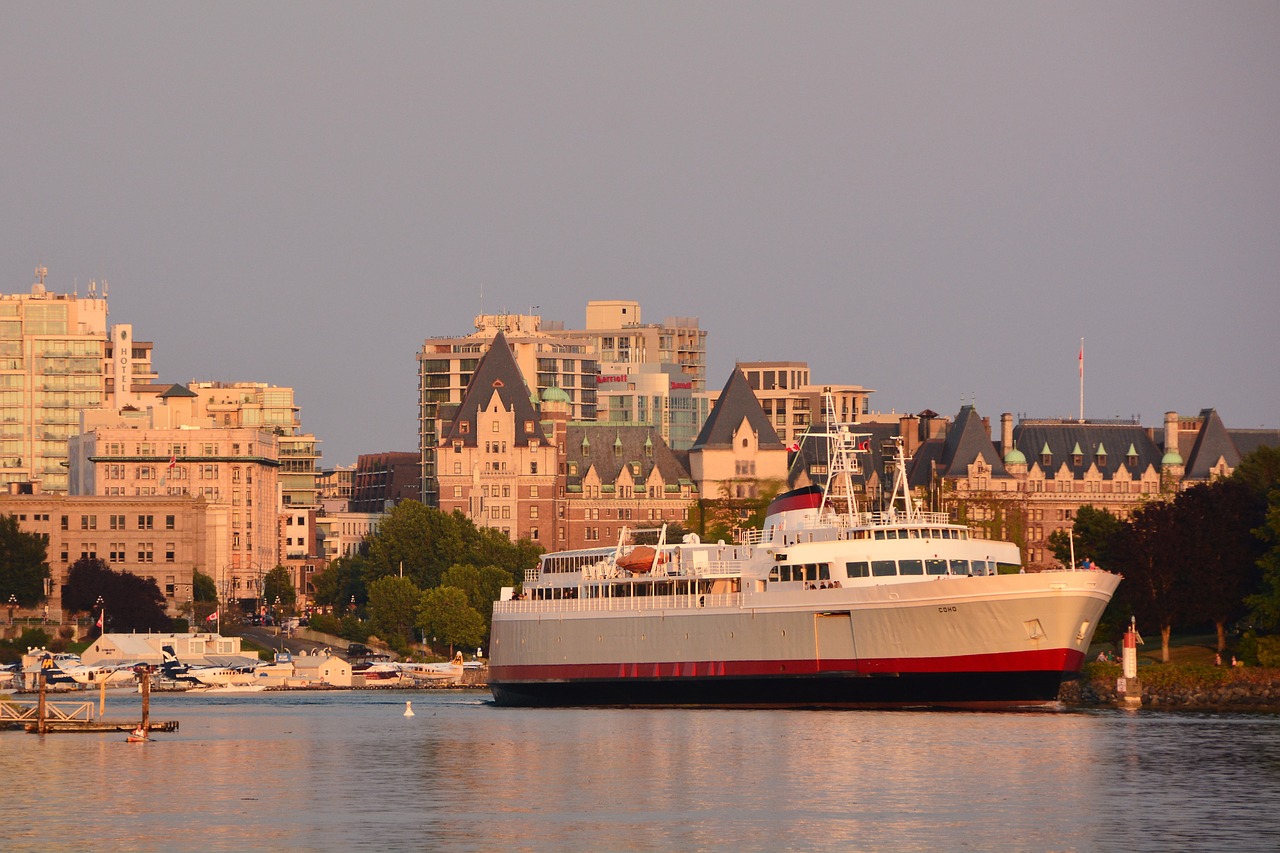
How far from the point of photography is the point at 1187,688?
13188 cm

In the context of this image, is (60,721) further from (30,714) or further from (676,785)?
(676,785)

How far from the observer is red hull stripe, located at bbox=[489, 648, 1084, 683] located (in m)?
117

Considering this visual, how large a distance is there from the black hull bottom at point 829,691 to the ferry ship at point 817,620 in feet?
0.27

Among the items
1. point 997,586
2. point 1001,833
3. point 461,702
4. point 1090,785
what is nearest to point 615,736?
point 997,586

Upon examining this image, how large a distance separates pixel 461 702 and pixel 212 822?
8323 cm

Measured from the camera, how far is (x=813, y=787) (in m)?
83.8

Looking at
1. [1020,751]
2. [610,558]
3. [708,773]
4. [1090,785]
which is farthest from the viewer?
[610,558]

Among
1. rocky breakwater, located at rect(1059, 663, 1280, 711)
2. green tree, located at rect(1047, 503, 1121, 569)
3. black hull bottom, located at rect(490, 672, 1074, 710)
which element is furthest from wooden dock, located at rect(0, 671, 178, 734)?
green tree, located at rect(1047, 503, 1121, 569)

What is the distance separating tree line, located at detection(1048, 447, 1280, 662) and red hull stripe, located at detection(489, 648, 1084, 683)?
58.9ft

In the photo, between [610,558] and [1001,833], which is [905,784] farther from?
[610,558]

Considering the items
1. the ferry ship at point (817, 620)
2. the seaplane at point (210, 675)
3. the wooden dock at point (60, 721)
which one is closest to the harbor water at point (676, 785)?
the wooden dock at point (60, 721)

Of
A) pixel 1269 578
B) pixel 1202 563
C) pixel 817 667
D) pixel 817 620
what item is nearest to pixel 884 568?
pixel 817 620

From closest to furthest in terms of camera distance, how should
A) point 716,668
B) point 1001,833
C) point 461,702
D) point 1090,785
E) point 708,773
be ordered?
1. point 1001,833
2. point 1090,785
3. point 708,773
4. point 716,668
5. point 461,702

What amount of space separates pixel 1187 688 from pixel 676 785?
5324cm
